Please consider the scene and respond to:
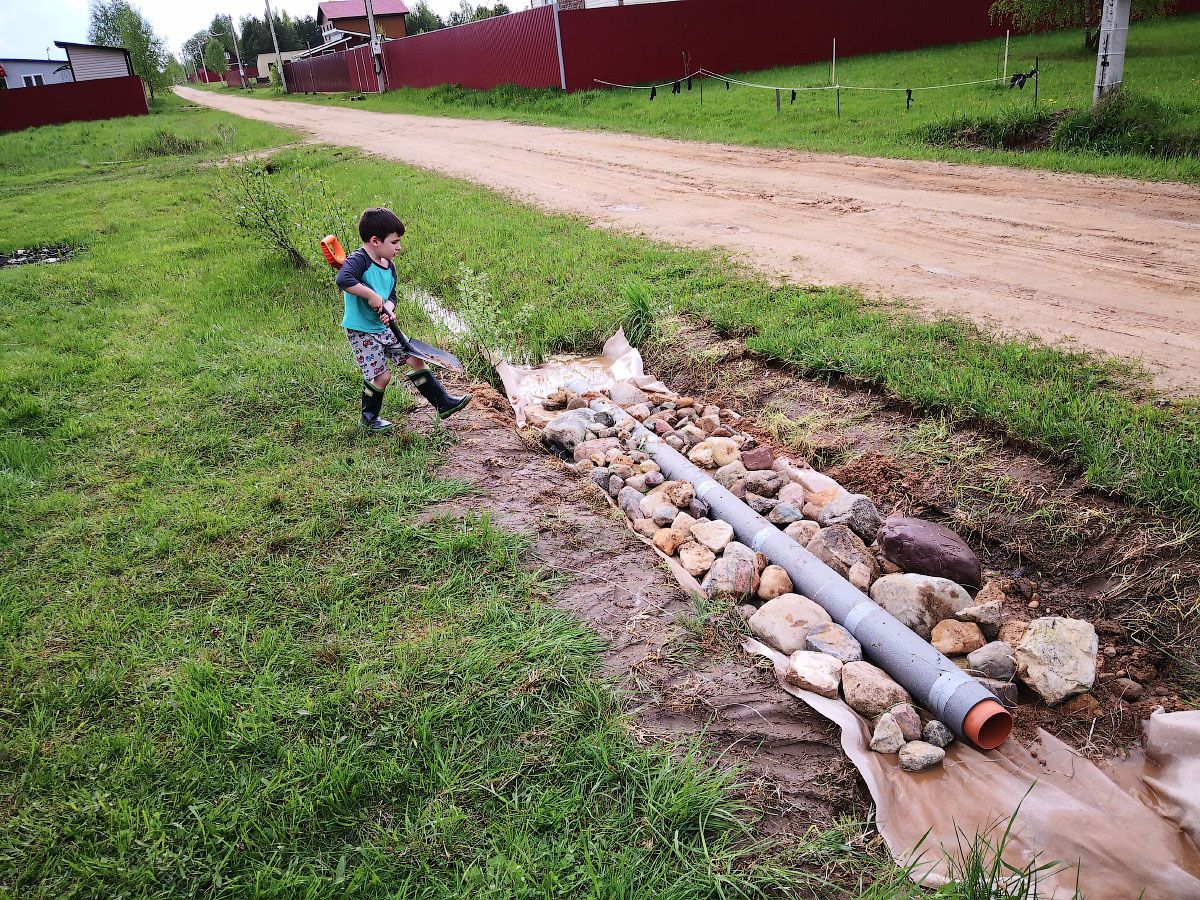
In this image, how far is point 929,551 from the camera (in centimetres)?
324

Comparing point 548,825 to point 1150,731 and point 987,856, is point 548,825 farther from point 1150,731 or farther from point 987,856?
point 1150,731

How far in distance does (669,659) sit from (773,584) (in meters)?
0.73

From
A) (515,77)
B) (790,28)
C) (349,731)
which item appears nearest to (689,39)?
(790,28)

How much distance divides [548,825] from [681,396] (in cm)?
330

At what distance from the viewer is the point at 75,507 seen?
3809 mm

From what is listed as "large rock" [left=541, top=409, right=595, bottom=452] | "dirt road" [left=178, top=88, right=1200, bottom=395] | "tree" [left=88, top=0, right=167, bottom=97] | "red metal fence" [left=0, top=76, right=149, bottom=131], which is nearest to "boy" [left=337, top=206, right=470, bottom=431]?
"large rock" [left=541, top=409, right=595, bottom=452]

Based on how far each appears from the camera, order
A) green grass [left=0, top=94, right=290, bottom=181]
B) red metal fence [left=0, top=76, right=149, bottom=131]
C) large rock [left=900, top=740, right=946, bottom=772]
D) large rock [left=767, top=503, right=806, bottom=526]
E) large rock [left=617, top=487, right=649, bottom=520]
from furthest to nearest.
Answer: red metal fence [left=0, top=76, right=149, bottom=131] < green grass [left=0, top=94, right=290, bottom=181] < large rock [left=617, top=487, right=649, bottom=520] < large rock [left=767, top=503, right=806, bottom=526] < large rock [left=900, top=740, right=946, bottom=772]

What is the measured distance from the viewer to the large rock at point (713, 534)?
350 centimetres

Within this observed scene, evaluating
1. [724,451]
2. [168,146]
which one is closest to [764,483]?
[724,451]

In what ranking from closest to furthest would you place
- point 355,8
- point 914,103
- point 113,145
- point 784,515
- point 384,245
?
point 784,515 → point 384,245 → point 914,103 → point 113,145 → point 355,8

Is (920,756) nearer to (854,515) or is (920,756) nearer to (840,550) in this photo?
(840,550)

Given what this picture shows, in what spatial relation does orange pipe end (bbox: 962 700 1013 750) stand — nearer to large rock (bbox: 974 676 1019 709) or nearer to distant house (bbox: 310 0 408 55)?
large rock (bbox: 974 676 1019 709)

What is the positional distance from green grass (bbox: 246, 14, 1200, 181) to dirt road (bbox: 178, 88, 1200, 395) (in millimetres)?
711

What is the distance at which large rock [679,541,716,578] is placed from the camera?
3.38 metres
